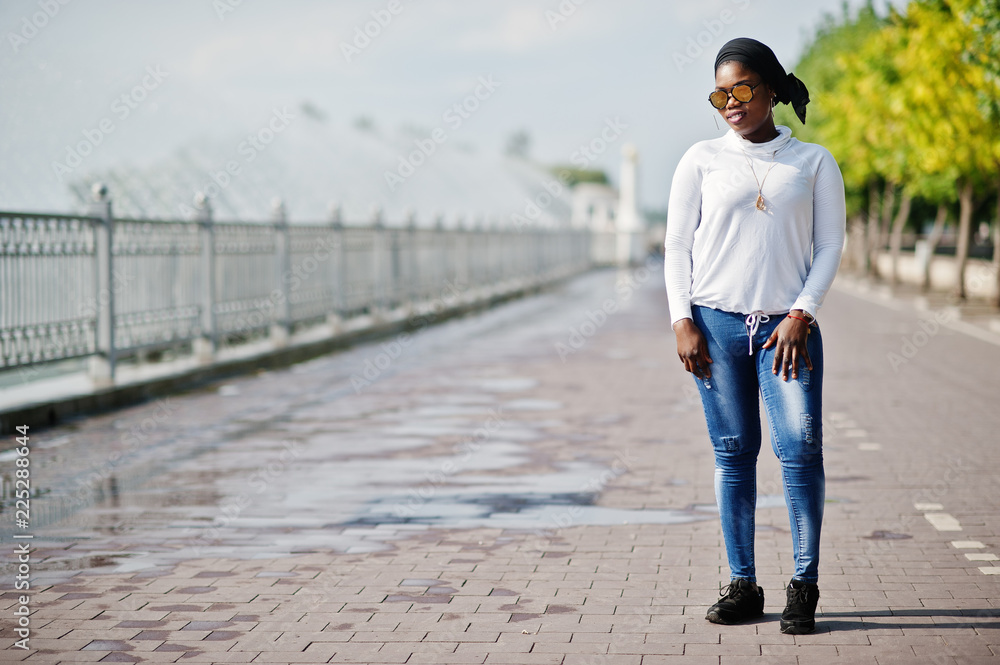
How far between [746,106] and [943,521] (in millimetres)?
3218

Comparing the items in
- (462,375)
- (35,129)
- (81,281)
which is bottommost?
(462,375)

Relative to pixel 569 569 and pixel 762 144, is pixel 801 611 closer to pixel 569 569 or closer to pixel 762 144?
pixel 569 569

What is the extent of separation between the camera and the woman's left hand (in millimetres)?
4664

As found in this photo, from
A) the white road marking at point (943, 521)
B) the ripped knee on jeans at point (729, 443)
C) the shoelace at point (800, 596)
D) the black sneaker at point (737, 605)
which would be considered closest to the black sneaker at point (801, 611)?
the shoelace at point (800, 596)

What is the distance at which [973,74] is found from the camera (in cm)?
2489

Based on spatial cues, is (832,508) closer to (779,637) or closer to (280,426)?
(779,637)

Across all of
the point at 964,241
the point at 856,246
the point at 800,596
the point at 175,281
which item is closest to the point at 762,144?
the point at 800,596

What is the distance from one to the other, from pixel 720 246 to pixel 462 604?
176 cm

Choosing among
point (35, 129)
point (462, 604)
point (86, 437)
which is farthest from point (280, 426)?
point (35, 129)

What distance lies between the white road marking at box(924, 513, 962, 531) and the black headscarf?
2864 mm

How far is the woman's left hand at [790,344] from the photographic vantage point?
15.3 ft

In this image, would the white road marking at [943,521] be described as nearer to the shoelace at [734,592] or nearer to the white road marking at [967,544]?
the white road marking at [967,544]

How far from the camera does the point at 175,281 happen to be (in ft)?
50.1

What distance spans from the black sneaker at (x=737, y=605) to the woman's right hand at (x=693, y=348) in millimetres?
809
